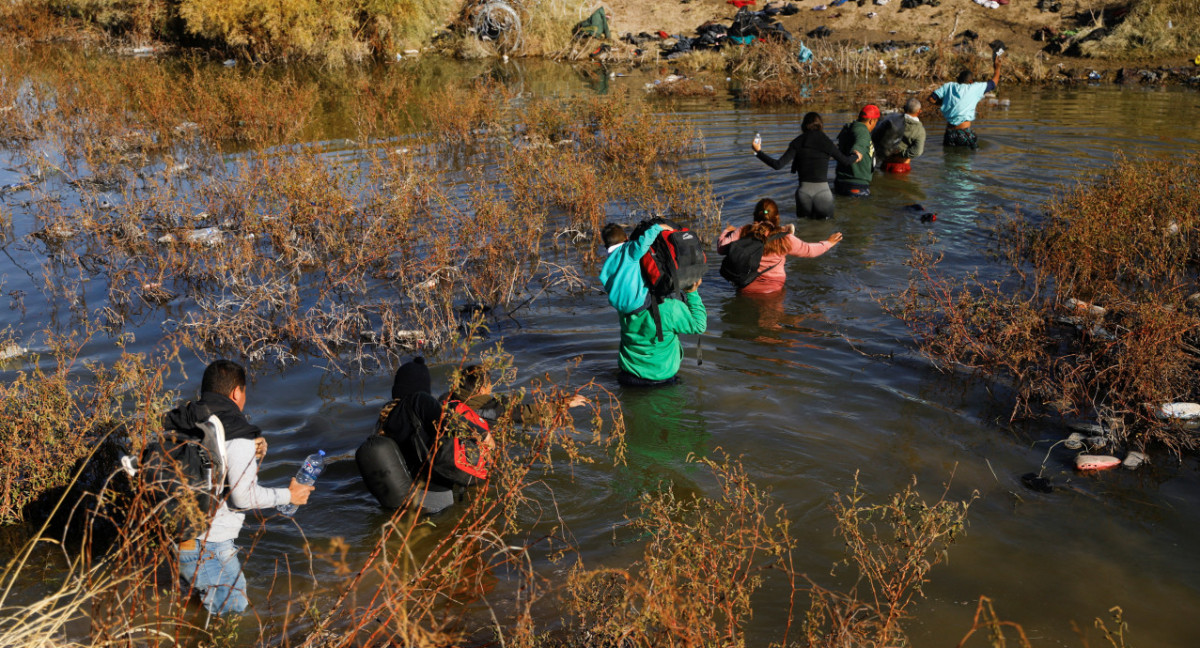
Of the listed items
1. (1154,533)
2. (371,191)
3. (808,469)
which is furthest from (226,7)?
(1154,533)

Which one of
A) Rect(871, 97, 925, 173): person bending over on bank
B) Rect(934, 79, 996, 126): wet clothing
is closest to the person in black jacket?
Rect(871, 97, 925, 173): person bending over on bank

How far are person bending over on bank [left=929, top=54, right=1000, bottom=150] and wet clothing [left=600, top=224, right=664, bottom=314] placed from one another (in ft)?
33.8

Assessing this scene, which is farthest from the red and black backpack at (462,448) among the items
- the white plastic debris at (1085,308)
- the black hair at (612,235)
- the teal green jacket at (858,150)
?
the teal green jacket at (858,150)

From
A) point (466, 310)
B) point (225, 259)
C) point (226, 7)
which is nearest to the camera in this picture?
point (466, 310)

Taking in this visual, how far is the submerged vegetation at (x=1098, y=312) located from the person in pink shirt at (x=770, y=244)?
1141 mm

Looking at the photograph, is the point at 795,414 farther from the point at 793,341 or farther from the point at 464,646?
the point at 464,646

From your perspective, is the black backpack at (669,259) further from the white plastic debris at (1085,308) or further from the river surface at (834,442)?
the white plastic debris at (1085,308)

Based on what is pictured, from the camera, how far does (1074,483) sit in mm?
5910

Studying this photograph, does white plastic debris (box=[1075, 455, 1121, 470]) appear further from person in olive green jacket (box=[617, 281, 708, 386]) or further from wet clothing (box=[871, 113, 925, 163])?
wet clothing (box=[871, 113, 925, 163])

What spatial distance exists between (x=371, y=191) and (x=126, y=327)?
396cm

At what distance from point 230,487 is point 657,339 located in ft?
11.4

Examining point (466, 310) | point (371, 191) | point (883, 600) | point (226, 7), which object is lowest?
point (883, 600)

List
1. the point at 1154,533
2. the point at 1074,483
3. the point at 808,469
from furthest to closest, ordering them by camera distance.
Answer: the point at 808,469, the point at 1074,483, the point at 1154,533

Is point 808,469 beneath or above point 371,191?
beneath
